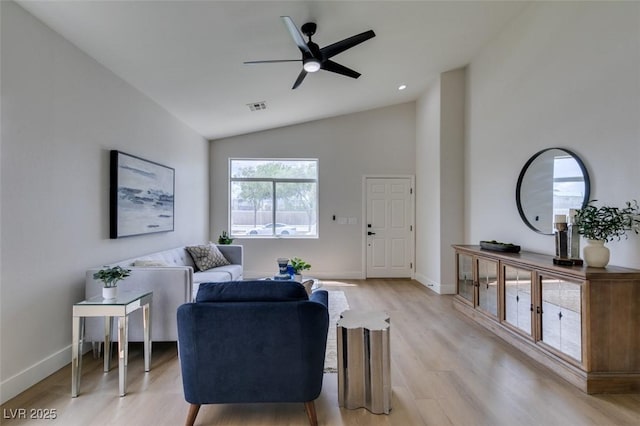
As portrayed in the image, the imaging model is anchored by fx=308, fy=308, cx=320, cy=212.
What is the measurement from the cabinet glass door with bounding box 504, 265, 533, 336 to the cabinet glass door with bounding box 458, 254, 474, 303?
0.63m

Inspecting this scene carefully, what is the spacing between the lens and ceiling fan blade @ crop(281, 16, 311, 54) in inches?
86.4

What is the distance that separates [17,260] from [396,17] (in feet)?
12.4

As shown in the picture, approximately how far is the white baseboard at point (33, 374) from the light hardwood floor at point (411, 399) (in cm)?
5

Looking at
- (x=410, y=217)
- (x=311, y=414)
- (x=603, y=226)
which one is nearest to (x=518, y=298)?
(x=603, y=226)

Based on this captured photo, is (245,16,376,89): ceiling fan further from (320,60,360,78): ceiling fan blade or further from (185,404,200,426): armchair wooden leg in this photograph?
(185,404,200,426): armchair wooden leg

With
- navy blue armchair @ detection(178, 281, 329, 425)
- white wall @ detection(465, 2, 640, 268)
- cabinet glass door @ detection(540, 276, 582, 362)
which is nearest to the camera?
navy blue armchair @ detection(178, 281, 329, 425)

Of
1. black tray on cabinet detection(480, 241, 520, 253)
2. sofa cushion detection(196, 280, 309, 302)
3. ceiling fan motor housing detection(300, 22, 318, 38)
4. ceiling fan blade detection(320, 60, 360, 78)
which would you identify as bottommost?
sofa cushion detection(196, 280, 309, 302)

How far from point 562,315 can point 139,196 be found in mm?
4137

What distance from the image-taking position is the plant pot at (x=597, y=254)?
231 cm

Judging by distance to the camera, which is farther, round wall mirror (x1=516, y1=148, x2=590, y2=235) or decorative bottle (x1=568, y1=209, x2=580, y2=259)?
round wall mirror (x1=516, y1=148, x2=590, y2=235)

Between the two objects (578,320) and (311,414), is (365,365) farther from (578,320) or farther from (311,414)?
(578,320)

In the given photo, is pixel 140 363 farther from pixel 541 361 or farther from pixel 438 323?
pixel 541 361

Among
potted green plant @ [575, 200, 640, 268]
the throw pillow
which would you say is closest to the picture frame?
the throw pillow

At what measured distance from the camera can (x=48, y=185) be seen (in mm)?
2320
